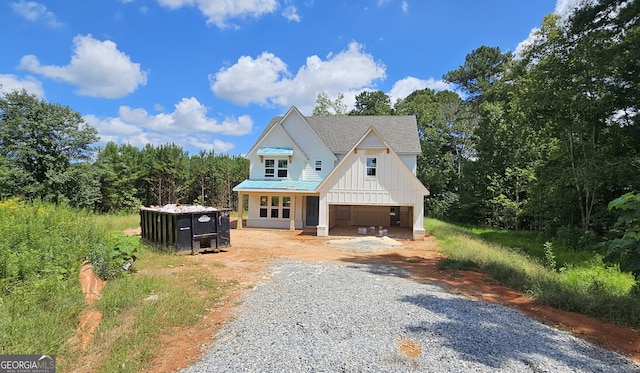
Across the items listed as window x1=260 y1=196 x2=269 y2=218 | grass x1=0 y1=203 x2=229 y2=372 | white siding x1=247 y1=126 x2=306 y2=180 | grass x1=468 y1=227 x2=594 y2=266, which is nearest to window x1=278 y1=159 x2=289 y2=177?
white siding x1=247 y1=126 x2=306 y2=180

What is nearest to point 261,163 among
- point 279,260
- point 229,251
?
point 229,251

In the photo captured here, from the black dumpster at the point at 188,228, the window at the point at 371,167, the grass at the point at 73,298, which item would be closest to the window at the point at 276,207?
the window at the point at 371,167

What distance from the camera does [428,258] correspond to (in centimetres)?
1265

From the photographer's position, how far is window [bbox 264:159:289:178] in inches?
902

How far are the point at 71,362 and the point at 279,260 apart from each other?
7207mm

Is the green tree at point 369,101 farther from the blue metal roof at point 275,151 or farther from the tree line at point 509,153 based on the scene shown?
the blue metal roof at point 275,151

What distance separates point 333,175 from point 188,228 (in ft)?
29.1

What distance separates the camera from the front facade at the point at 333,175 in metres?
17.9

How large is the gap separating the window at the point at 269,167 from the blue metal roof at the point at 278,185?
22.6 inches

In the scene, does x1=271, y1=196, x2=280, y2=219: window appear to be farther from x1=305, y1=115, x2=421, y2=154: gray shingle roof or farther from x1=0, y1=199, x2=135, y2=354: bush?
x1=0, y1=199, x2=135, y2=354: bush

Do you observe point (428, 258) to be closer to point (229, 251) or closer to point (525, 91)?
point (229, 251)

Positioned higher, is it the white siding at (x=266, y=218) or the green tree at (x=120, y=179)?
the green tree at (x=120, y=179)

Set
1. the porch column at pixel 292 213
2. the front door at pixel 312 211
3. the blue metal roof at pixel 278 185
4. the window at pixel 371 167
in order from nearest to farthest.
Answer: the window at pixel 371 167 < the blue metal roof at pixel 278 185 < the porch column at pixel 292 213 < the front door at pixel 312 211

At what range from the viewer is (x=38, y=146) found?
22234mm
